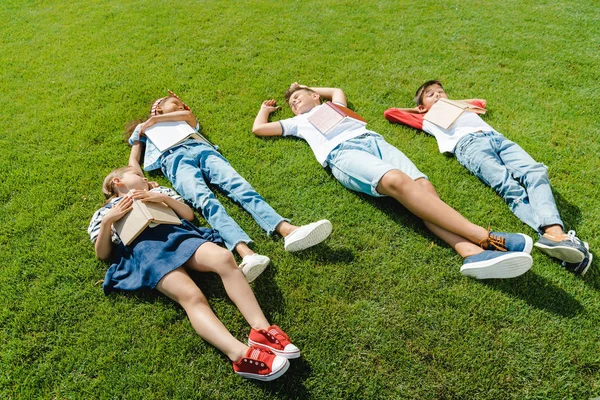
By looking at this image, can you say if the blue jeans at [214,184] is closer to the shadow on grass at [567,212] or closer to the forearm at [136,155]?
the forearm at [136,155]

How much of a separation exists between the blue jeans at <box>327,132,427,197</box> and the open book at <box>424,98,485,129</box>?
33.7 inches

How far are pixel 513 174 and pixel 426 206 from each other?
1254 millimetres

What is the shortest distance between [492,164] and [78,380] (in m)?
4.17

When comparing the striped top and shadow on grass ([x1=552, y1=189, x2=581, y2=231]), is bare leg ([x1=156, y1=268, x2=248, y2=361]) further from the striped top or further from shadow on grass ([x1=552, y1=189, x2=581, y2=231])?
shadow on grass ([x1=552, y1=189, x2=581, y2=231])

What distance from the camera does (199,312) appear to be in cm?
299

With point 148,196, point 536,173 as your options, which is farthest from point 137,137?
point 536,173

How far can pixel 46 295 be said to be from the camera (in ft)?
10.9

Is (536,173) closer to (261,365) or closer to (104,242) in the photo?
(261,365)

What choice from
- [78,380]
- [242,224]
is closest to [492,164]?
[242,224]

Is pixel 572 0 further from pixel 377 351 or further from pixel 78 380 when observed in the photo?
pixel 78 380

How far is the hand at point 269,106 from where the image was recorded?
5.20m

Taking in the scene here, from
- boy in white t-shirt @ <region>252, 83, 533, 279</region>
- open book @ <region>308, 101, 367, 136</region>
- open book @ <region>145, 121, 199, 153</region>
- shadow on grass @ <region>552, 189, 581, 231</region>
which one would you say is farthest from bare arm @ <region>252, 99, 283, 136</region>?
shadow on grass @ <region>552, 189, 581, 231</region>

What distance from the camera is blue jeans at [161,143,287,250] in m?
3.74

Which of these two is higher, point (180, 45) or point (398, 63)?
point (180, 45)
